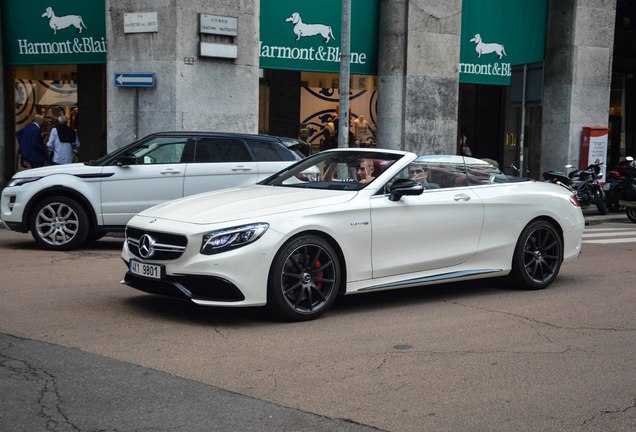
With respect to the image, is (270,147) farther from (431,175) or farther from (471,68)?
(471,68)

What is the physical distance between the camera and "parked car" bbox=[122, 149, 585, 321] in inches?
285

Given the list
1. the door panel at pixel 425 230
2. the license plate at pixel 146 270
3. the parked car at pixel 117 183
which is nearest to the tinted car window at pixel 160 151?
the parked car at pixel 117 183

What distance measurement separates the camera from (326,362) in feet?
20.6

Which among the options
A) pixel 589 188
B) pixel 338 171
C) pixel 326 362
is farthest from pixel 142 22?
pixel 326 362

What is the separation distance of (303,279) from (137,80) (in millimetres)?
Result: 11885

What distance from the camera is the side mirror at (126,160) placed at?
12.4m

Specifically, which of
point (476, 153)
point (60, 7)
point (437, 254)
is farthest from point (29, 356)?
point (476, 153)

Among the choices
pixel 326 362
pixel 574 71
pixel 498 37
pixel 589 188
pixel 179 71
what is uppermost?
pixel 498 37

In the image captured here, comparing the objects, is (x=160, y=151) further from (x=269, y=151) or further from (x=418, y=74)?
(x=418, y=74)

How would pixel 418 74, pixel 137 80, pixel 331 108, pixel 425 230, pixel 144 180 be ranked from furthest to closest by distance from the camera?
pixel 331 108, pixel 418 74, pixel 137 80, pixel 144 180, pixel 425 230

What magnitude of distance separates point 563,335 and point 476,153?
→ 21.8 m

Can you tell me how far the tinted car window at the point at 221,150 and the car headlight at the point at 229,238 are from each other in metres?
5.81

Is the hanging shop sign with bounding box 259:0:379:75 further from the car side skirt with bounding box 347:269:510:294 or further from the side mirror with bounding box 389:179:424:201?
the side mirror with bounding box 389:179:424:201

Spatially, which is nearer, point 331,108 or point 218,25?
point 218,25
